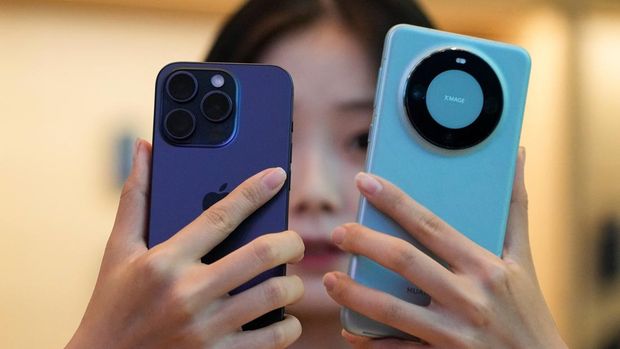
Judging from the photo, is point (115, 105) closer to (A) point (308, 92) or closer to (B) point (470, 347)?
(A) point (308, 92)

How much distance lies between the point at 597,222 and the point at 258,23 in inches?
21.3

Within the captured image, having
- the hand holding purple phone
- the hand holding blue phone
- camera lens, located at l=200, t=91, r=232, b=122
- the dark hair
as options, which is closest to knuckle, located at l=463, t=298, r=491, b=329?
the hand holding blue phone

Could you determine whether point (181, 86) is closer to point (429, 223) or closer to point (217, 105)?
point (217, 105)

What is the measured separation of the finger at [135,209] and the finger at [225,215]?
0.05 metres

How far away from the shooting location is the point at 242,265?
0.38 m

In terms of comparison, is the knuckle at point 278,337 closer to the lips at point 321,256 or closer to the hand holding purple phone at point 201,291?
the hand holding purple phone at point 201,291

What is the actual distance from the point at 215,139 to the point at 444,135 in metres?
0.16

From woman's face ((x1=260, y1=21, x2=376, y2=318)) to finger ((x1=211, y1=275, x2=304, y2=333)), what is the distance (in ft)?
0.70

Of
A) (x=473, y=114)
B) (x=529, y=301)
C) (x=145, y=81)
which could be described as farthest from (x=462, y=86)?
(x=145, y=81)

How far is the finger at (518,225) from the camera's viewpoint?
434 millimetres

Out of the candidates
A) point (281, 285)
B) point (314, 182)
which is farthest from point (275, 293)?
point (314, 182)

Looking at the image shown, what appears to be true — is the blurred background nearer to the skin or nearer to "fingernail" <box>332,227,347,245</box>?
the skin

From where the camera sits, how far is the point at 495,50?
458mm

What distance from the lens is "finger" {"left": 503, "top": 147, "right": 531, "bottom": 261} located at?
1.42ft
